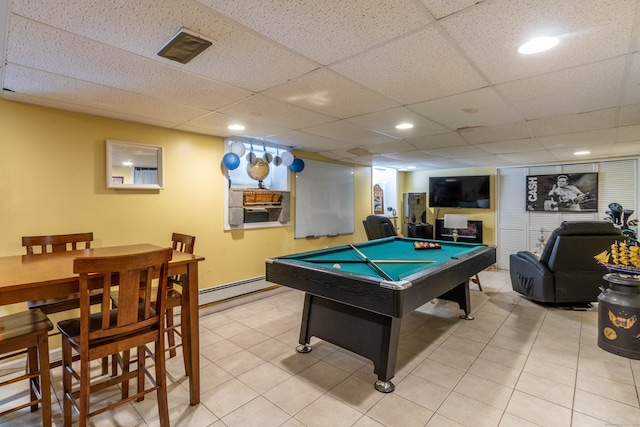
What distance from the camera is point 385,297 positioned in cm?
194

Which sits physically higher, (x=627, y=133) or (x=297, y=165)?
(x=627, y=133)

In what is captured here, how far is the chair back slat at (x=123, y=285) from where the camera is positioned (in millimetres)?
1535

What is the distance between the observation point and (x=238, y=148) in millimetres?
4090

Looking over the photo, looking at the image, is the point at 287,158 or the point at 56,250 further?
the point at 287,158

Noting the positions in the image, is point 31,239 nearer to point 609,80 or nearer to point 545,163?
point 609,80

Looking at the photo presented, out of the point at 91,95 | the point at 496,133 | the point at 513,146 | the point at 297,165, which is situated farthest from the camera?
the point at 297,165

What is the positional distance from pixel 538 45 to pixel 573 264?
3.23m

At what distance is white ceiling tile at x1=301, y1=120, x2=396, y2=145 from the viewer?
11.3 feet

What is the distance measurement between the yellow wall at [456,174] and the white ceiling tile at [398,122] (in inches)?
147

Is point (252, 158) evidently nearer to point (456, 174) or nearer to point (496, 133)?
point (496, 133)

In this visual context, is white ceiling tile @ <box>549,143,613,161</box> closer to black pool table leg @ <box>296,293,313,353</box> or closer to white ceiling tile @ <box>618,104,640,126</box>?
white ceiling tile @ <box>618,104,640,126</box>

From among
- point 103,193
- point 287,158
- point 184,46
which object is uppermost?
point 184,46

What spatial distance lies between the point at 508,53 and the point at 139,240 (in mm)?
3689

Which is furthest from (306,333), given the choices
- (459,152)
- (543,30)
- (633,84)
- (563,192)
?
(563,192)
